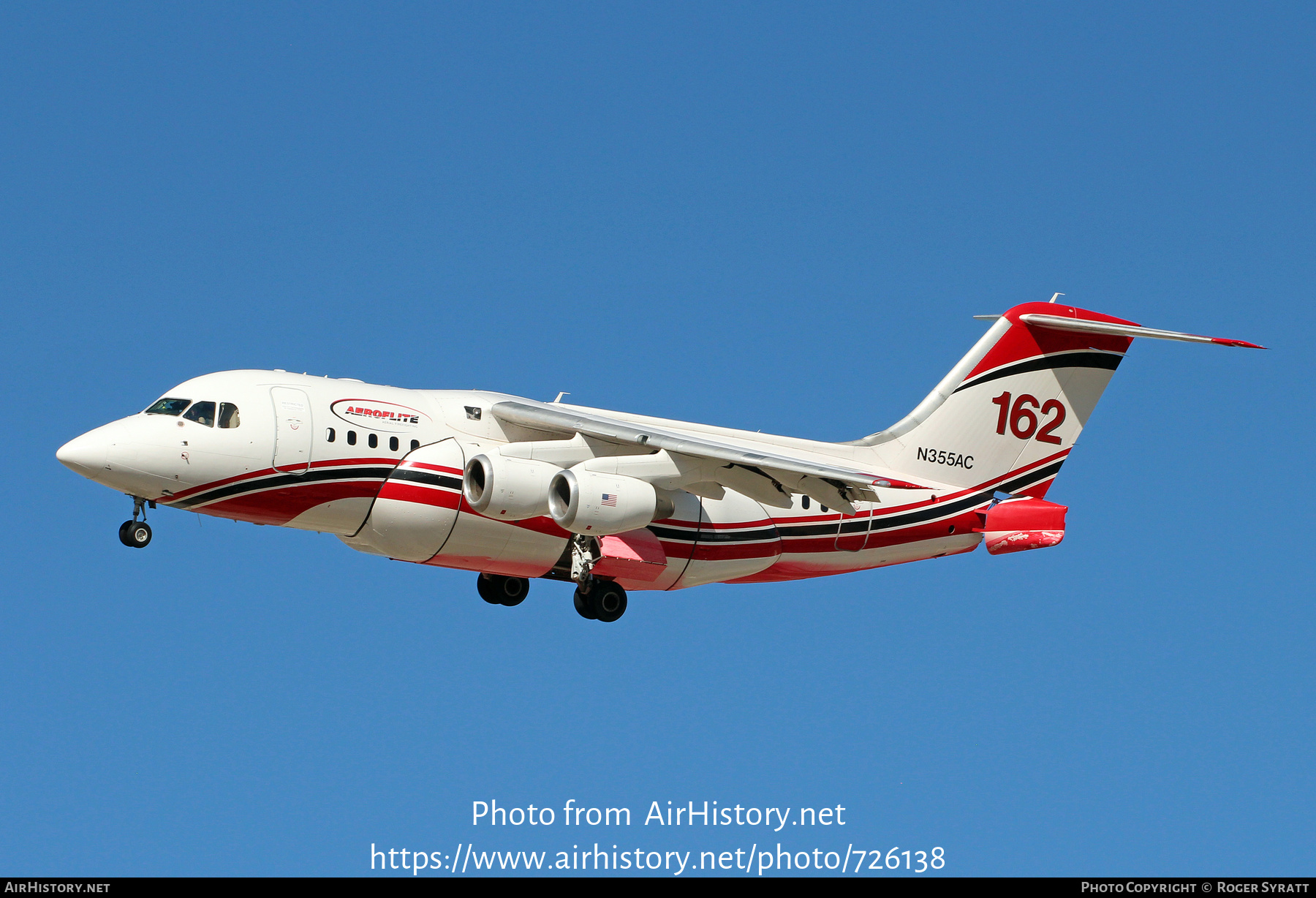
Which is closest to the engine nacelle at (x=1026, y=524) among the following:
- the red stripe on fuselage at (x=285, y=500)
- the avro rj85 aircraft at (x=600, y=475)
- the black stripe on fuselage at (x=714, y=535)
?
the avro rj85 aircraft at (x=600, y=475)

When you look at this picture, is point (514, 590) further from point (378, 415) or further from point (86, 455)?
point (86, 455)

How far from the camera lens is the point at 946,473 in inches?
699

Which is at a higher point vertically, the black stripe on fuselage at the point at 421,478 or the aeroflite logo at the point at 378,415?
the aeroflite logo at the point at 378,415

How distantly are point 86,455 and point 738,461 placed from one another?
5775 millimetres

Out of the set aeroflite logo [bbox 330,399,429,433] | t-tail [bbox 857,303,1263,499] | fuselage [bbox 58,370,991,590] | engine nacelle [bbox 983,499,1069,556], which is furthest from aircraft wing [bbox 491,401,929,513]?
t-tail [bbox 857,303,1263,499]

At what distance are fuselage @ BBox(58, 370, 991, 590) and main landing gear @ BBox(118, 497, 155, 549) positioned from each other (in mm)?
132

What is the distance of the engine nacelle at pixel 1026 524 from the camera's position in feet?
54.9

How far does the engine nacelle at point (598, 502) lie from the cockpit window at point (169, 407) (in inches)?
133

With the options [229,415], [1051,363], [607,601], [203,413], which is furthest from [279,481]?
[1051,363]

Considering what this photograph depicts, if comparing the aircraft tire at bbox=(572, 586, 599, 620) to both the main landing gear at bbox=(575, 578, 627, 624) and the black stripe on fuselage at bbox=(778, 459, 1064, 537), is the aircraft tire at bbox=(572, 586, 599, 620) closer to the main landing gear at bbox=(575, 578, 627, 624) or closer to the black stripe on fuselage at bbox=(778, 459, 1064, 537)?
the main landing gear at bbox=(575, 578, 627, 624)

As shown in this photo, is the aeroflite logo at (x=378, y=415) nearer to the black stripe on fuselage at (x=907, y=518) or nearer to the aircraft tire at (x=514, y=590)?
the aircraft tire at (x=514, y=590)

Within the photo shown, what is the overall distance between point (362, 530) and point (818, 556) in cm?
475
